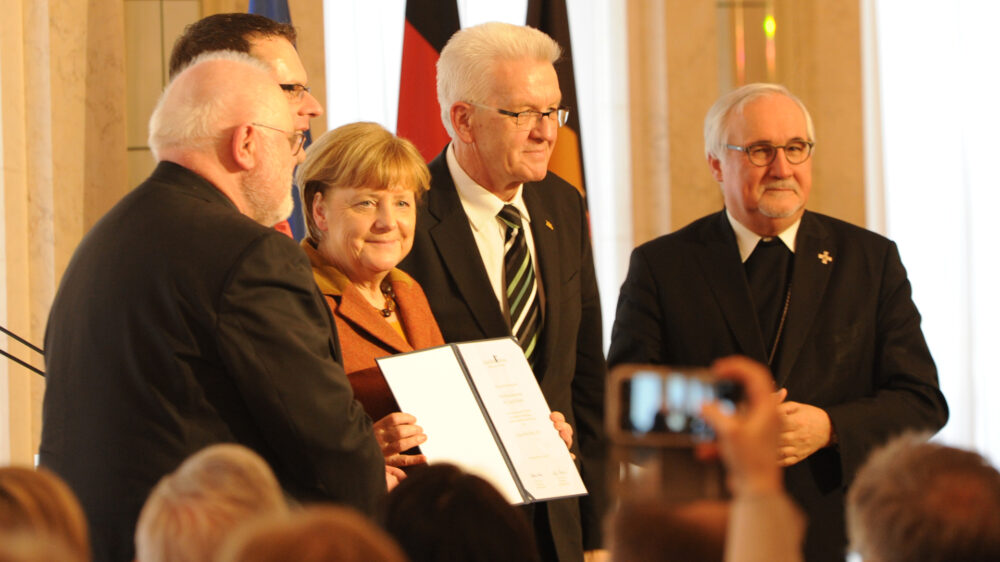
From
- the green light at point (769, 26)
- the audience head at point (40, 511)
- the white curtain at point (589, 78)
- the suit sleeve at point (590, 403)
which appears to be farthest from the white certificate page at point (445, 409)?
the green light at point (769, 26)

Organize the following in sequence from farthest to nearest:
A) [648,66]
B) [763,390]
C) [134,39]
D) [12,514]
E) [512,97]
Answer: [648,66], [134,39], [512,97], [12,514], [763,390]

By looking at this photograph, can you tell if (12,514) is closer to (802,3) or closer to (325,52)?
(325,52)

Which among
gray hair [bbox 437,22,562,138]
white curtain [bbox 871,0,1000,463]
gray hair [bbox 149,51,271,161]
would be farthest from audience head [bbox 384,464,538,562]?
white curtain [bbox 871,0,1000,463]

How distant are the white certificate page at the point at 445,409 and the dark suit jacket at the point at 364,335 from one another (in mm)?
136

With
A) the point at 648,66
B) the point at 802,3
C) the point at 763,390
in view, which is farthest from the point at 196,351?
the point at 802,3

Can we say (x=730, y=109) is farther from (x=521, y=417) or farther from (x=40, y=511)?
(x=40, y=511)

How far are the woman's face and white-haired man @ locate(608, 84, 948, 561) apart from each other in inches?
36.9

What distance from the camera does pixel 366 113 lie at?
21.6 feet

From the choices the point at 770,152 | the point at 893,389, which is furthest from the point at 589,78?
the point at 893,389

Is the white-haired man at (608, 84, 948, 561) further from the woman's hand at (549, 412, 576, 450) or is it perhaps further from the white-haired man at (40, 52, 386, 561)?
the white-haired man at (40, 52, 386, 561)

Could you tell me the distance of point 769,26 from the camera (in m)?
6.93

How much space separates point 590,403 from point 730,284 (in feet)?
1.98

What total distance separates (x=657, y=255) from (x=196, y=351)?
72.9 inches

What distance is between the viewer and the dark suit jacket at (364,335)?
10.4 feet
